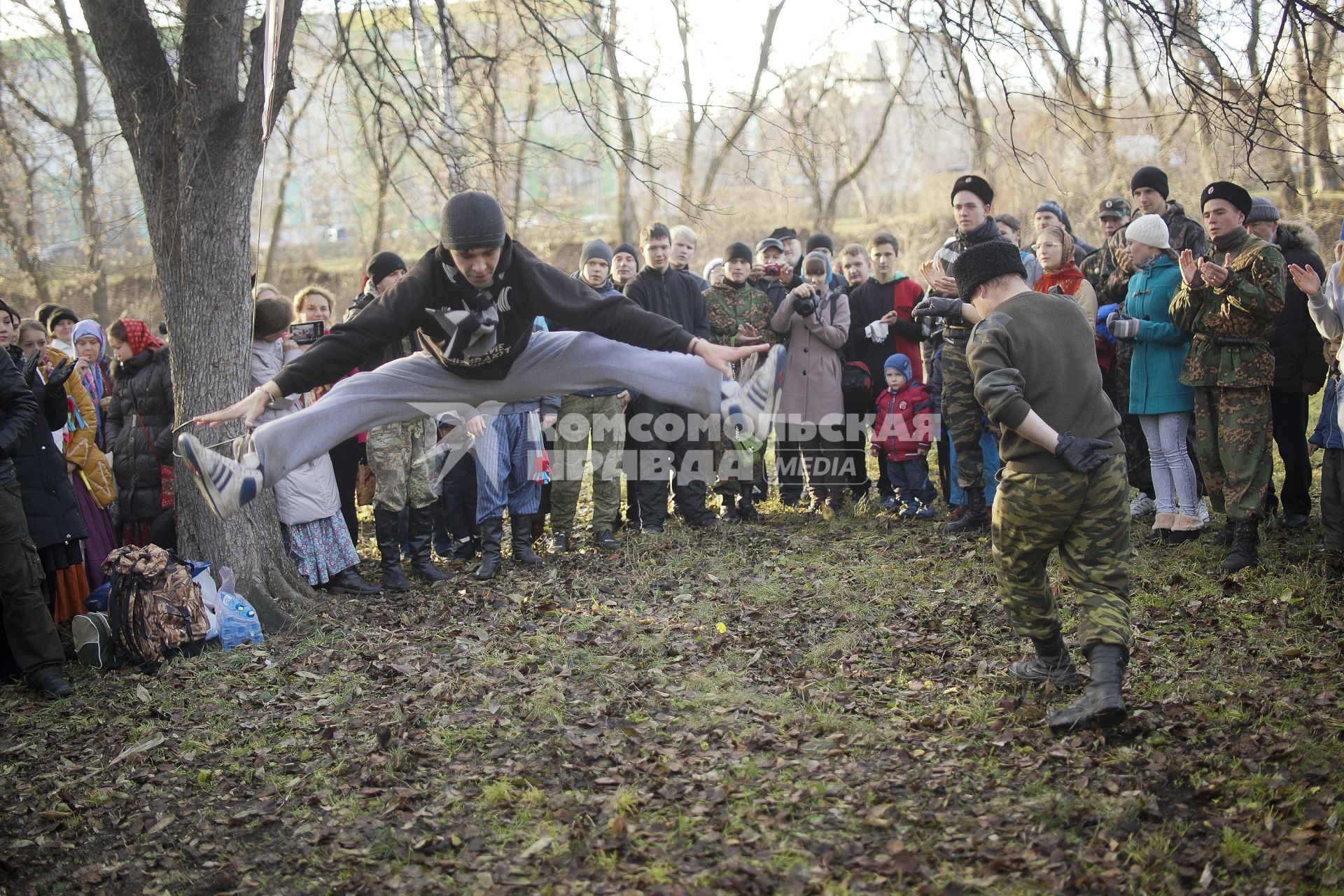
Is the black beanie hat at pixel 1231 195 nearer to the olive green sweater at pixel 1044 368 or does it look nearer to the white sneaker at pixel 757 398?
the olive green sweater at pixel 1044 368

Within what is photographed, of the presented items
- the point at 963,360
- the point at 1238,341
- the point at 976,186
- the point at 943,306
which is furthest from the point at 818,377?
the point at 1238,341

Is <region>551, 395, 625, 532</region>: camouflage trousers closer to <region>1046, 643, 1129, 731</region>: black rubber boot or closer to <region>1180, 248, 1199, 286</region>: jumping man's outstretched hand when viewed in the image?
<region>1180, 248, 1199, 286</region>: jumping man's outstretched hand

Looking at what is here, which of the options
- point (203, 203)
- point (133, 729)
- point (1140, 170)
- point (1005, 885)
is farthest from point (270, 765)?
point (1140, 170)

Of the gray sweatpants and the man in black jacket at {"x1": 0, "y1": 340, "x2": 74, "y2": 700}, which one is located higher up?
the gray sweatpants

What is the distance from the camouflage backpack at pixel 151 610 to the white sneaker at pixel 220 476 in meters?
1.86

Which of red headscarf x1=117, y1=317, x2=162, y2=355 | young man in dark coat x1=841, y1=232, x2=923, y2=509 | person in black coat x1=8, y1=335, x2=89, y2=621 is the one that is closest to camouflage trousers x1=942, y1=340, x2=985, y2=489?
young man in dark coat x1=841, y1=232, x2=923, y2=509

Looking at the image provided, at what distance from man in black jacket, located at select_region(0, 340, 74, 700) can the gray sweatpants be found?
2247mm

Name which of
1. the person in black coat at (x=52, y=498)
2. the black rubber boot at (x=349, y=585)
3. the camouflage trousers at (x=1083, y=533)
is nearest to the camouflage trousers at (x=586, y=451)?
the black rubber boot at (x=349, y=585)

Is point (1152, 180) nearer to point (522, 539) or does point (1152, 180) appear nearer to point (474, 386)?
point (474, 386)

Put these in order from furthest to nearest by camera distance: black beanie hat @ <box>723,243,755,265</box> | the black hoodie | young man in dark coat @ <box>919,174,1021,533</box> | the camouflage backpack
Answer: black beanie hat @ <box>723,243,755,265</box> → young man in dark coat @ <box>919,174,1021,533</box> → the camouflage backpack → the black hoodie

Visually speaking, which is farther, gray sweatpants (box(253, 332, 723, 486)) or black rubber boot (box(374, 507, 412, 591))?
black rubber boot (box(374, 507, 412, 591))

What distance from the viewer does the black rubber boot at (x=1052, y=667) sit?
5090 millimetres

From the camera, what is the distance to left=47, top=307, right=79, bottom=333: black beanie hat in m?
8.81

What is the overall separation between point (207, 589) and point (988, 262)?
17.9 ft
